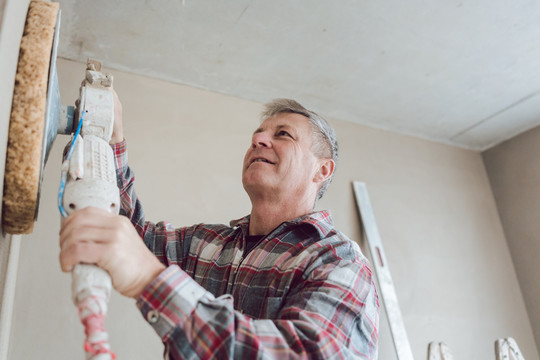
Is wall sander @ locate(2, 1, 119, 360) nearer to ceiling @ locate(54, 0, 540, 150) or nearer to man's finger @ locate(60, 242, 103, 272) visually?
man's finger @ locate(60, 242, 103, 272)

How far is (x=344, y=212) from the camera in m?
2.48

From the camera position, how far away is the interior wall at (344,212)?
→ 1.69 meters

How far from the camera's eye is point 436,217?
110 inches

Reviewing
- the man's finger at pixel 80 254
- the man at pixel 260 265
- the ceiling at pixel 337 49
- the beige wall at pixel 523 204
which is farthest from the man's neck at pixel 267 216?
the beige wall at pixel 523 204

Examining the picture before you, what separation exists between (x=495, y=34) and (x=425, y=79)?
16.2 inches

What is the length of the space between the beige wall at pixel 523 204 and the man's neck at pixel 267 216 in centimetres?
220

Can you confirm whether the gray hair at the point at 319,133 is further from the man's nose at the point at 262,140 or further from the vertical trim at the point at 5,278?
the vertical trim at the point at 5,278

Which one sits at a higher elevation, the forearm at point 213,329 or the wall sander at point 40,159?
the wall sander at point 40,159

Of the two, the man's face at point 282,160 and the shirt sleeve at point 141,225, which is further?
the man's face at point 282,160

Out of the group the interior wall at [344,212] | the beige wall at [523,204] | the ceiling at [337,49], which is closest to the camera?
the interior wall at [344,212]

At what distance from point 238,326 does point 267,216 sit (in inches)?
26.1

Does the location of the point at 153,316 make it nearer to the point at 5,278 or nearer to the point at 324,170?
the point at 5,278

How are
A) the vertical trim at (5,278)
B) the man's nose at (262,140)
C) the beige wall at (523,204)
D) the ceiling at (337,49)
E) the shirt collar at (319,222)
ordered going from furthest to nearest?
1. the beige wall at (523,204)
2. the ceiling at (337,49)
3. the man's nose at (262,140)
4. the shirt collar at (319,222)
5. the vertical trim at (5,278)

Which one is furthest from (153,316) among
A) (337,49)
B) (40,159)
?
(337,49)
